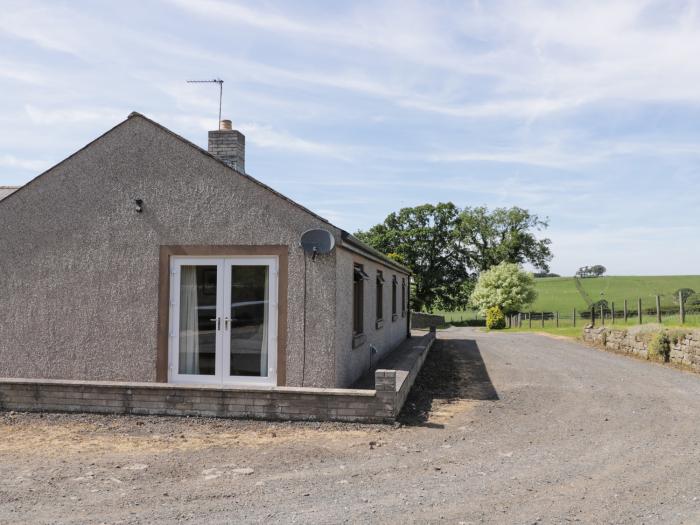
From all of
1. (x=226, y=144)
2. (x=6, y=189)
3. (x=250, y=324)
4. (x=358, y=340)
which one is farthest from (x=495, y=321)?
(x=250, y=324)

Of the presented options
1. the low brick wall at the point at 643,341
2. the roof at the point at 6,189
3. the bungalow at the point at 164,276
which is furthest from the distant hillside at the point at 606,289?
the bungalow at the point at 164,276

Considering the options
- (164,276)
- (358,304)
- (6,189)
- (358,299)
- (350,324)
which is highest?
(6,189)

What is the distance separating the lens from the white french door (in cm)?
952

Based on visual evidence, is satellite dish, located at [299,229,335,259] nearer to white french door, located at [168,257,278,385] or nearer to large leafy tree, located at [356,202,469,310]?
white french door, located at [168,257,278,385]

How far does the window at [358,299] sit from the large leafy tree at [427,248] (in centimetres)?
4228

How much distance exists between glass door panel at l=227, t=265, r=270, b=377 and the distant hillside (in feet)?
187

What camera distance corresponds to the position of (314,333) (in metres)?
9.30

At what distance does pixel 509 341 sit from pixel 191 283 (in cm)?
1675

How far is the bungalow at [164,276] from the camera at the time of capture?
937cm

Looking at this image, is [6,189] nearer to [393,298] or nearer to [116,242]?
[116,242]

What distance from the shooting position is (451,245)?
58.2m

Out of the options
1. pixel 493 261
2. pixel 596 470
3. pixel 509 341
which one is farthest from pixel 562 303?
pixel 596 470

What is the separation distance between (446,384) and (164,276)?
241 inches

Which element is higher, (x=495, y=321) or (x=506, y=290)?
(x=506, y=290)
